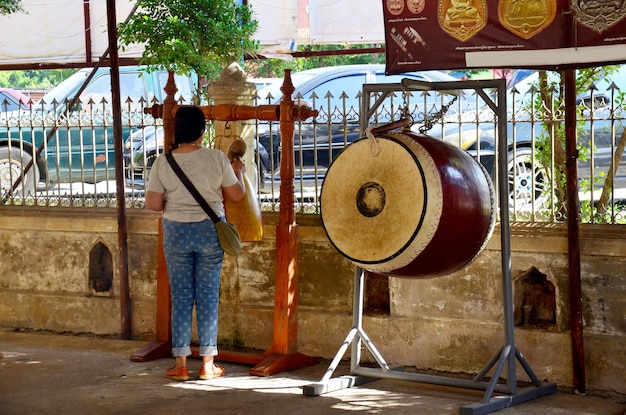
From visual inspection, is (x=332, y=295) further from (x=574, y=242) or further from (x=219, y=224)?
(x=574, y=242)

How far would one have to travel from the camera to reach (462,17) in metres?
6.84

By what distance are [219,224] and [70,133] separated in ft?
10.7

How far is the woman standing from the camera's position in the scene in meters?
6.89

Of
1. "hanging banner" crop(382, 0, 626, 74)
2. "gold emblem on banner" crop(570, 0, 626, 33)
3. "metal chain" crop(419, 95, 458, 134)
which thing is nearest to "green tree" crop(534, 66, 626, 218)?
"hanging banner" crop(382, 0, 626, 74)

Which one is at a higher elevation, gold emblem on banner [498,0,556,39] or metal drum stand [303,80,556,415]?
gold emblem on banner [498,0,556,39]

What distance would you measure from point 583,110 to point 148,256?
11.6 ft

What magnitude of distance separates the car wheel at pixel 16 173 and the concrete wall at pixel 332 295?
320 mm

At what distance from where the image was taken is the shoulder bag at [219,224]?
22.5 feet

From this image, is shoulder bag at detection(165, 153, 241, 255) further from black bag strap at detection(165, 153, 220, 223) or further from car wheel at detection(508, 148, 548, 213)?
car wheel at detection(508, 148, 548, 213)

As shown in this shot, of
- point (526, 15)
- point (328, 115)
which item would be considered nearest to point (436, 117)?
point (526, 15)

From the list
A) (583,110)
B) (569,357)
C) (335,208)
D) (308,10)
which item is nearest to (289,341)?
(335,208)

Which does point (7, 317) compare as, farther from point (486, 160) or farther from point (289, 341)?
point (486, 160)

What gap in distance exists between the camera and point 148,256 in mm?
8508

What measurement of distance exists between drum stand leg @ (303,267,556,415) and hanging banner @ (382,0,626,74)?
1503mm
